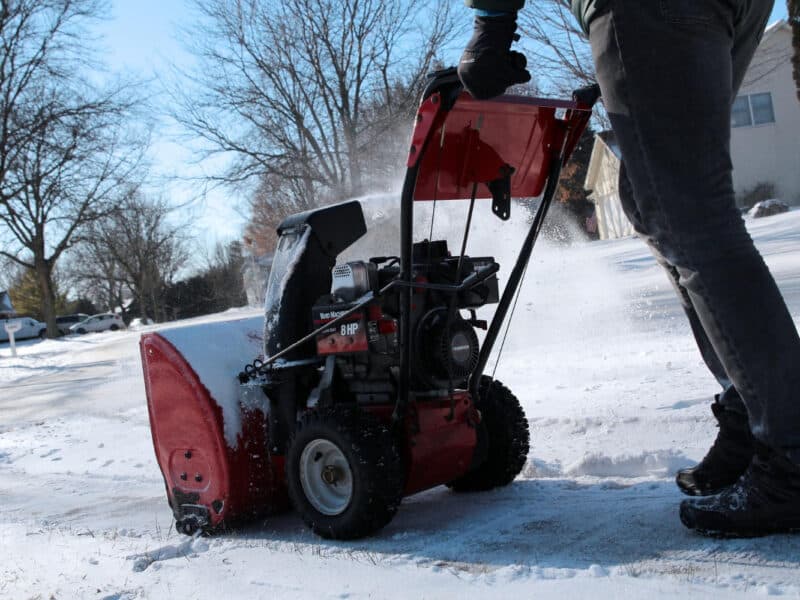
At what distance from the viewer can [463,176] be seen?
321 cm

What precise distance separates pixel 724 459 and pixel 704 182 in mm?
1002

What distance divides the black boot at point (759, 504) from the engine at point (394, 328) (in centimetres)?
118

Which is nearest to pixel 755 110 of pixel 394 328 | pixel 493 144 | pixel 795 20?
pixel 795 20

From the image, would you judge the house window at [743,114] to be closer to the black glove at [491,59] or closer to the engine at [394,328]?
the engine at [394,328]

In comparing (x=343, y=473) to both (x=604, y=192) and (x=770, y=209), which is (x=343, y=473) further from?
(x=604, y=192)

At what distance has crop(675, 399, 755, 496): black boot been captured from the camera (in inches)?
101

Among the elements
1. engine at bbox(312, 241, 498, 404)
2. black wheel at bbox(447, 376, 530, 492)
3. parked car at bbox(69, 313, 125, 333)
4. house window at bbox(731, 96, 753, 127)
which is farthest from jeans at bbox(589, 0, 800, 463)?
parked car at bbox(69, 313, 125, 333)

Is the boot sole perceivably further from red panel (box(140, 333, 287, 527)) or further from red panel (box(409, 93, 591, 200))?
red panel (box(140, 333, 287, 527))

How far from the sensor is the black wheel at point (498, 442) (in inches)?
139

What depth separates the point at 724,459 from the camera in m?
2.62

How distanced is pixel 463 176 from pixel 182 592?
5.96 feet

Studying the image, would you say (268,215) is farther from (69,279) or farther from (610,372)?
(69,279)

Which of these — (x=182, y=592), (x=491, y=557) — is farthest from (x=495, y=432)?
(x=182, y=592)

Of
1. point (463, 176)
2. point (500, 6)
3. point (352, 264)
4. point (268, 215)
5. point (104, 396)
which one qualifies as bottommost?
point (104, 396)
